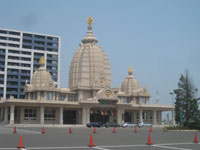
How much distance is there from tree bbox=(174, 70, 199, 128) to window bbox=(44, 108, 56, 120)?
30.0 meters

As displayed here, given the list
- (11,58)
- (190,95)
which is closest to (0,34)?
(11,58)

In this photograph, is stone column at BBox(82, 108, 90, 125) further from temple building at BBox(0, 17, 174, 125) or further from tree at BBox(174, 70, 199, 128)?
tree at BBox(174, 70, 199, 128)

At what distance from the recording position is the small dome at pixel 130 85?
91000 mm

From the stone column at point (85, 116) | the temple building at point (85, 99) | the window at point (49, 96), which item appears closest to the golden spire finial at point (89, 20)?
the temple building at point (85, 99)

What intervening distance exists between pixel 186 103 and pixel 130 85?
30.1 m

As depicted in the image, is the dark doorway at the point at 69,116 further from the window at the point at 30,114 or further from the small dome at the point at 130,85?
the small dome at the point at 130,85

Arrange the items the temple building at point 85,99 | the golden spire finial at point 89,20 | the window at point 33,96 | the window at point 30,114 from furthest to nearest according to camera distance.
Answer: the golden spire finial at point 89,20, the window at point 33,96, the window at point 30,114, the temple building at point 85,99

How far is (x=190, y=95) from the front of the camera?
62750mm

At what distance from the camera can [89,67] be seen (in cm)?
8350

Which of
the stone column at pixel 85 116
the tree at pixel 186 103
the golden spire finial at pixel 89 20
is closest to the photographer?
the tree at pixel 186 103

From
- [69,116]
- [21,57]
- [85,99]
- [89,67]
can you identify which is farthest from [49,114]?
[21,57]

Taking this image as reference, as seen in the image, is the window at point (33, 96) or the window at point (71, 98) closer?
the window at point (33, 96)

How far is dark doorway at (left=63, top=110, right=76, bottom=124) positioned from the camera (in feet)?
269

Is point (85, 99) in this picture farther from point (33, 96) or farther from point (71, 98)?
point (33, 96)
